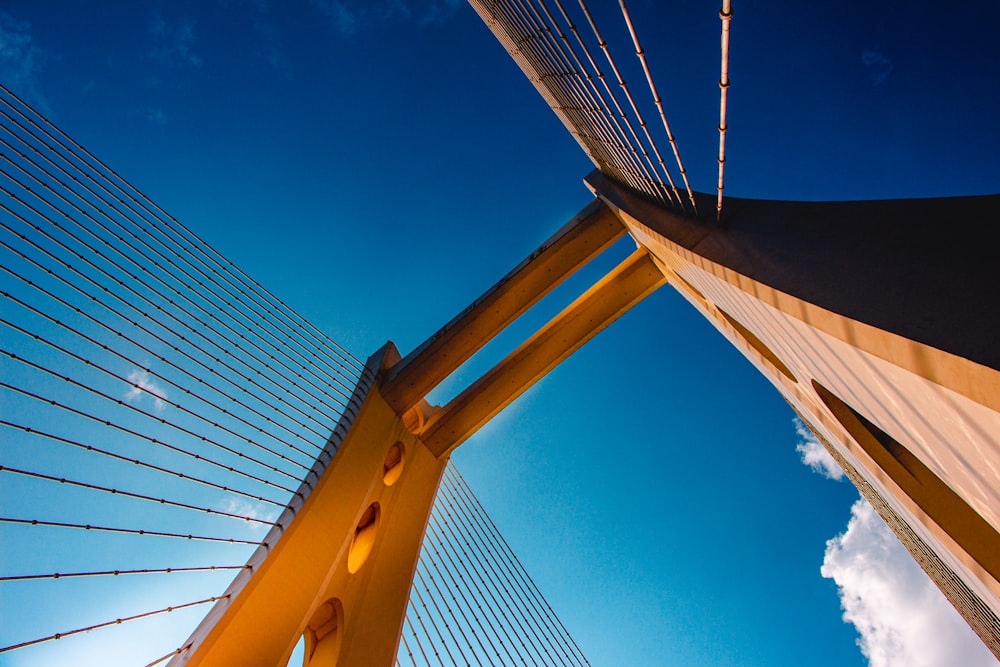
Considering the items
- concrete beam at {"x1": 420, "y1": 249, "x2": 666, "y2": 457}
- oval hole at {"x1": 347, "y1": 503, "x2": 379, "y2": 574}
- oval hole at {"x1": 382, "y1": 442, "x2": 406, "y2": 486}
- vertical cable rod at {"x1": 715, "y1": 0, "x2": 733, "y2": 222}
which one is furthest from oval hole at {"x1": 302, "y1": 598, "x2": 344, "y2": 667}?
vertical cable rod at {"x1": 715, "y1": 0, "x2": 733, "y2": 222}

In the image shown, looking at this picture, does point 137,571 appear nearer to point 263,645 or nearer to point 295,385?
point 263,645

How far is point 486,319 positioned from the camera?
6.03 meters

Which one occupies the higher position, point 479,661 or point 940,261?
point 479,661

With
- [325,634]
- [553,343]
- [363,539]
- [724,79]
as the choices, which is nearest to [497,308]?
[553,343]

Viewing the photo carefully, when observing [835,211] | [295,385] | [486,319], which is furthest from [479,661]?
[835,211]

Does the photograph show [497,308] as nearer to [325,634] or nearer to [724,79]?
[325,634]

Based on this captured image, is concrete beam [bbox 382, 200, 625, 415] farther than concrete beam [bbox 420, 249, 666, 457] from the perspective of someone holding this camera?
No

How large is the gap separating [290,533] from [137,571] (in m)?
1.50

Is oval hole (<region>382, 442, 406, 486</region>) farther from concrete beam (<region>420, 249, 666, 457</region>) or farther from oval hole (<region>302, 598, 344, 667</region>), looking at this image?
oval hole (<region>302, 598, 344, 667</region>)

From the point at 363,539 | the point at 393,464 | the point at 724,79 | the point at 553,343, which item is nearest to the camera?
the point at 724,79

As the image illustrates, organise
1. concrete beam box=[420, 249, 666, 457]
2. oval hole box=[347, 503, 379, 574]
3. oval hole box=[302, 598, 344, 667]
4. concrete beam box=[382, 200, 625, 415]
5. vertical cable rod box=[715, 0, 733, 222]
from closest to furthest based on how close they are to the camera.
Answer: vertical cable rod box=[715, 0, 733, 222]
oval hole box=[302, 598, 344, 667]
oval hole box=[347, 503, 379, 574]
concrete beam box=[382, 200, 625, 415]
concrete beam box=[420, 249, 666, 457]

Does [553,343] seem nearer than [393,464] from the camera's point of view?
No

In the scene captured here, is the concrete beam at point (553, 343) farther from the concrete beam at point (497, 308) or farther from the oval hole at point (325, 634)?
the oval hole at point (325, 634)

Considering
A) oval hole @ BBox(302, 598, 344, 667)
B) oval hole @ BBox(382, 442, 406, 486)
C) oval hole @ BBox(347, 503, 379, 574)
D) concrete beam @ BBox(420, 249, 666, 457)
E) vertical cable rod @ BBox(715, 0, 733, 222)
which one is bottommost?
vertical cable rod @ BBox(715, 0, 733, 222)
